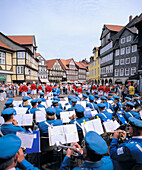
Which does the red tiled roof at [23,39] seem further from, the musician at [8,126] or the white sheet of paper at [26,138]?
the white sheet of paper at [26,138]

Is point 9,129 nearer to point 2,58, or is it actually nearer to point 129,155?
point 129,155

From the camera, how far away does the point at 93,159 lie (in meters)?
1.55

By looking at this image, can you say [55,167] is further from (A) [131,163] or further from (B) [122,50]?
(B) [122,50]

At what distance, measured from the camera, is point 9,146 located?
137 centimetres

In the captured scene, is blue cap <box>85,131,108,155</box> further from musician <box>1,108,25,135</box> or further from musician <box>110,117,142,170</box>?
musician <box>1,108,25,135</box>

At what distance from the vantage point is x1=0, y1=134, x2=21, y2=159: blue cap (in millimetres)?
1290

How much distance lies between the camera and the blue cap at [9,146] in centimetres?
129

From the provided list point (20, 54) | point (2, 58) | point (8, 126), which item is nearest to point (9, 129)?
point (8, 126)

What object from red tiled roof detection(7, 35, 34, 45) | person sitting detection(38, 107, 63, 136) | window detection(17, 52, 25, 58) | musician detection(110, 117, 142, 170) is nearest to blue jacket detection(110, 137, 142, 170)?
musician detection(110, 117, 142, 170)

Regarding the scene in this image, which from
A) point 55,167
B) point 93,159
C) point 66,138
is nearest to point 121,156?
point 93,159

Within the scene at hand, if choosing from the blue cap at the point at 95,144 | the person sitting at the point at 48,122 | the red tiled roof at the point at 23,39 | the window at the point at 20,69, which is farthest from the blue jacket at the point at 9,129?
→ the red tiled roof at the point at 23,39

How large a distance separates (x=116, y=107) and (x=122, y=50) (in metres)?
29.0

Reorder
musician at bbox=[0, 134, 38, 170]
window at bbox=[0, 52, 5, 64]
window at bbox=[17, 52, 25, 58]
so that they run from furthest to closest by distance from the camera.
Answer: window at bbox=[17, 52, 25, 58] → window at bbox=[0, 52, 5, 64] → musician at bbox=[0, 134, 38, 170]

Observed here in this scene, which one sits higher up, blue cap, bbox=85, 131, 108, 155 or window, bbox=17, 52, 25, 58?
window, bbox=17, 52, 25, 58
